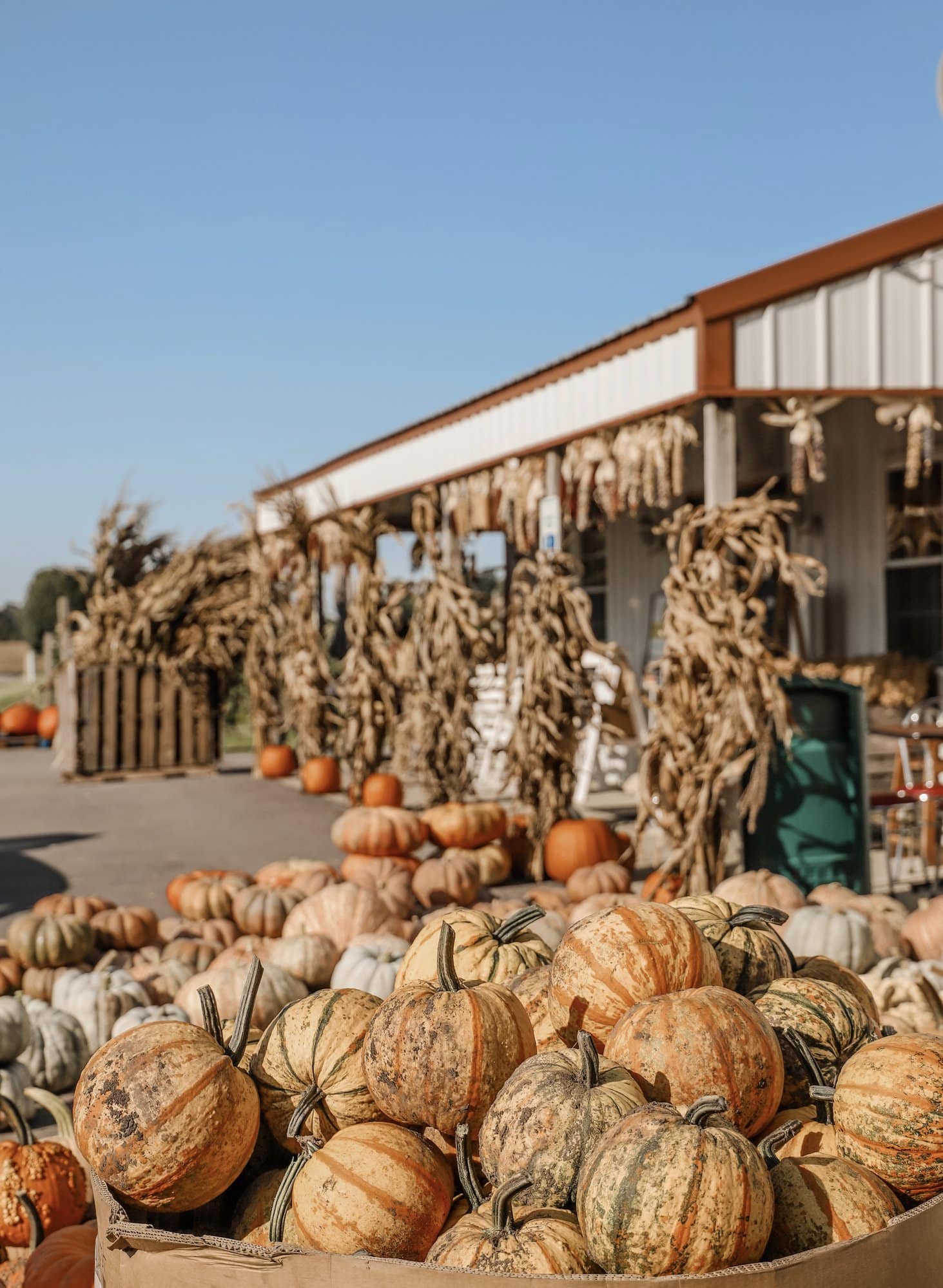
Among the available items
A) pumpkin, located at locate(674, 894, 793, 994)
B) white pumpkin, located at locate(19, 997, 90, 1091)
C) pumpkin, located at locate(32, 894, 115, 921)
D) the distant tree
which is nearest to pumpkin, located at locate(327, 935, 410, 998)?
white pumpkin, located at locate(19, 997, 90, 1091)

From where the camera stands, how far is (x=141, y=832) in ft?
33.6

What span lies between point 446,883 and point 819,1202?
189 inches

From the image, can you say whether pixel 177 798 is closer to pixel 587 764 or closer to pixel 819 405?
pixel 587 764

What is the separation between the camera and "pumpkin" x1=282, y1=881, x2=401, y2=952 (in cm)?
556

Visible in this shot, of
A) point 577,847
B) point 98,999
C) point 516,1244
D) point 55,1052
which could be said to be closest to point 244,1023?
point 516,1244

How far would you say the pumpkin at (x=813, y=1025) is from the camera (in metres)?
2.50

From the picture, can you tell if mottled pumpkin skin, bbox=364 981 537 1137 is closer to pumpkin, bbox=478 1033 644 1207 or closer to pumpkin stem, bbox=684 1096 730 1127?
pumpkin, bbox=478 1033 644 1207

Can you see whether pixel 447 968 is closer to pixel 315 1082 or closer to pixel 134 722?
pixel 315 1082

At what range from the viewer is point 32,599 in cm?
4369

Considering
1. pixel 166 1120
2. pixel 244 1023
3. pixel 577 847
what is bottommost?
pixel 577 847

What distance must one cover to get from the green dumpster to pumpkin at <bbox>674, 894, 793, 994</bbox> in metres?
3.88

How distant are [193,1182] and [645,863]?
21.0 feet

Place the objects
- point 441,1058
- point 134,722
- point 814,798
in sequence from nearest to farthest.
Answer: point 441,1058 < point 814,798 < point 134,722

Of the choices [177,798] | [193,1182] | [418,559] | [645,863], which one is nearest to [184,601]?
[177,798]
